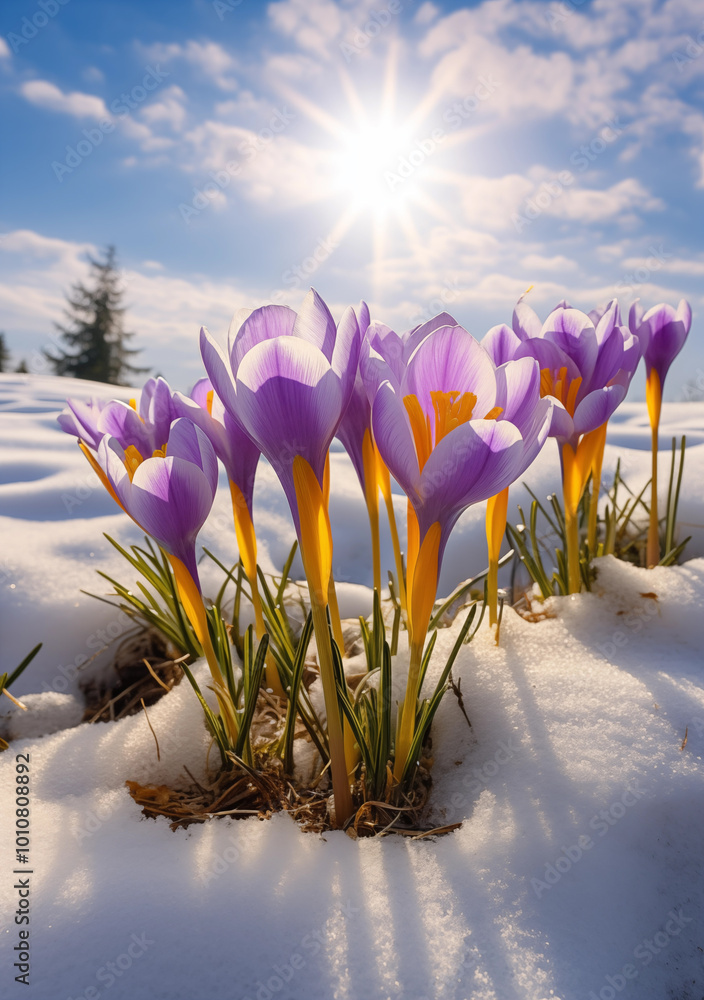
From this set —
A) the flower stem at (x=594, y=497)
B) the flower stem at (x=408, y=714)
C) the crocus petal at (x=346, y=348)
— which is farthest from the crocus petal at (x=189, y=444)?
the flower stem at (x=594, y=497)

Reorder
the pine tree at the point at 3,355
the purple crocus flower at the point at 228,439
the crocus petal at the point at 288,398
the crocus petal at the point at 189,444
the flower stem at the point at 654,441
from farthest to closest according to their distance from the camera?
the pine tree at the point at 3,355 → the flower stem at the point at 654,441 → the purple crocus flower at the point at 228,439 → the crocus petal at the point at 189,444 → the crocus petal at the point at 288,398

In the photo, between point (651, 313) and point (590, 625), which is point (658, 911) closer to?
point (590, 625)

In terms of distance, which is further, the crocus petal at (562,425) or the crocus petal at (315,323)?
the crocus petal at (562,425)

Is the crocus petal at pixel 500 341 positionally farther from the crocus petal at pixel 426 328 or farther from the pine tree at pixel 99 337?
the pine tree at pixel 99 337

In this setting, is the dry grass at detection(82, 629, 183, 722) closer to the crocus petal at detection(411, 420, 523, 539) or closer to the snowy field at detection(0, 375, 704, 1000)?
the snowy field at detection(0, 375, 704, 1000)

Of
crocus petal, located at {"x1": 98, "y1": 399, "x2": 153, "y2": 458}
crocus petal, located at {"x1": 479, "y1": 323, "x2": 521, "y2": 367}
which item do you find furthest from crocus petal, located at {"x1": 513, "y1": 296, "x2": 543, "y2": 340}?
crocus petal, located at {"x1": 98, "y1": 399, "x2": 153, "y2": 458}

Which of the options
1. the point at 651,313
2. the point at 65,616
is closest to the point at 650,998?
the point at 65,616

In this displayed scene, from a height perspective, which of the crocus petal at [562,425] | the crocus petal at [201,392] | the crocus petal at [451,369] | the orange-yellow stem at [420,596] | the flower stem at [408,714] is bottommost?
the flower stem at [408,714]
